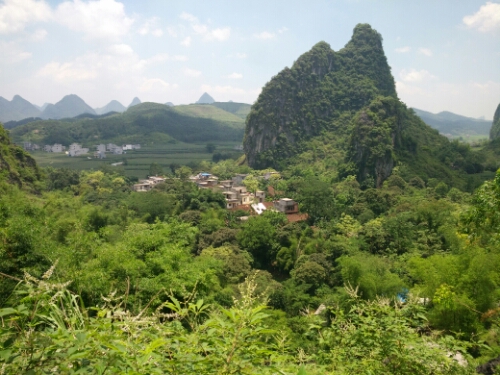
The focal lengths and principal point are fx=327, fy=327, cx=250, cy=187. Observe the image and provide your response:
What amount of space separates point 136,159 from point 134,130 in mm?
25271

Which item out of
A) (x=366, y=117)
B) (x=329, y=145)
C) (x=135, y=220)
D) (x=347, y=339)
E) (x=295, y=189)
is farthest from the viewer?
(x=329, y=145)

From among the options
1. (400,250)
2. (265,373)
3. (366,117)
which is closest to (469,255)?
(400,250)

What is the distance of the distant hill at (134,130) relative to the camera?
64.4 m

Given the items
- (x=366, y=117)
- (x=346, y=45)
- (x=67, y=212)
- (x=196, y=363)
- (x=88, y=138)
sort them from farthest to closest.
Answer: (x=88, y=138)
(x=346, y=45)
(x=366, y=117)
(x=67, y=212)
(x=196, y=363)

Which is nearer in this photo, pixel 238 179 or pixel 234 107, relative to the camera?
pixel 238 179

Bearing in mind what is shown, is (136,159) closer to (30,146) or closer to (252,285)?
(30,146)

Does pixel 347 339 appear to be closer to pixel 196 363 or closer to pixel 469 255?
pixel 196 363

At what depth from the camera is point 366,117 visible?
96.8 feet

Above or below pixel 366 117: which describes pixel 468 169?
below

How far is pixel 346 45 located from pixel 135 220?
44.8 m

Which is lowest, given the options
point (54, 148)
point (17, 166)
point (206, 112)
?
point (54, 148)

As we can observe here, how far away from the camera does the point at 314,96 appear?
43.1m

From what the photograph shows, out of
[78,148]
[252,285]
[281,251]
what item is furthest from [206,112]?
[252,285]

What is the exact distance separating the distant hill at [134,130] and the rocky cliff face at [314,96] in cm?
3687
